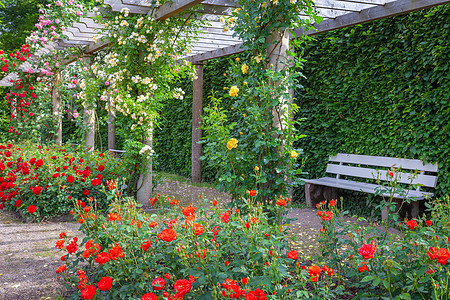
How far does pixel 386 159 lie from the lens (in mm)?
4691

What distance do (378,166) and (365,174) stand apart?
0.19 m

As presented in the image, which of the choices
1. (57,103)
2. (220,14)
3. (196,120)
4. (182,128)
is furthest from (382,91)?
(57,103)

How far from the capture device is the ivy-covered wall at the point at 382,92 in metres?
4.12

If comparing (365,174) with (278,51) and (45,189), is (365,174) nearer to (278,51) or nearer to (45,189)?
(278,51)

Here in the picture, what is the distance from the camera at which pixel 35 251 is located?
11.5 ft

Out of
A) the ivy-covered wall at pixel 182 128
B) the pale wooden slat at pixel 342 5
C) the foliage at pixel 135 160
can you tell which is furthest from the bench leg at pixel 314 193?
the ivy-covered wall at pixel 182 128

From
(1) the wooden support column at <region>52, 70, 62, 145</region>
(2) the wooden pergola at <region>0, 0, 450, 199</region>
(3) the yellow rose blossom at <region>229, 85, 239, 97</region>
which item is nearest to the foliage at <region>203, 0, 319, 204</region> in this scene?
(3) the yellow rose blossom at <region>229, 85, 239, 97</region>

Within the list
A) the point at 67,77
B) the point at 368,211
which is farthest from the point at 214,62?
the point at 368,211

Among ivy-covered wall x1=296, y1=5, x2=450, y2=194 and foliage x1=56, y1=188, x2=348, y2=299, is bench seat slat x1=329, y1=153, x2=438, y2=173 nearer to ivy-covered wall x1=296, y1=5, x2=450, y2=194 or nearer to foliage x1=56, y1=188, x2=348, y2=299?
ivy-covered wall x1=296, y1=5, x2=450, y2=194

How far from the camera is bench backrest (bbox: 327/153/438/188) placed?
4.24m

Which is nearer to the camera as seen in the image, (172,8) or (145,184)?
(172,8)

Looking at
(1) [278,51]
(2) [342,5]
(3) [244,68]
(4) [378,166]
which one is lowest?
(4) [378,166]

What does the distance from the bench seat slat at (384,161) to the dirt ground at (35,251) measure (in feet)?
2.87

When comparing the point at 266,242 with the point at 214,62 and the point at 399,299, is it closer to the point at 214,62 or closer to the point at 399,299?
the point at 399,299
